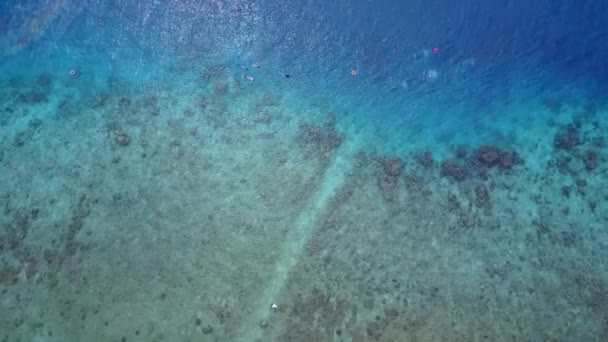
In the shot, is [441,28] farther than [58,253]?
Yes

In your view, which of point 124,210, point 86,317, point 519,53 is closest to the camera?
point 86,317

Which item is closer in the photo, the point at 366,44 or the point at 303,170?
the point at 303,170

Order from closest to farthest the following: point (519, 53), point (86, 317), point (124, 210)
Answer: point (86, 317) < point (124, 210) < point (519, 53)

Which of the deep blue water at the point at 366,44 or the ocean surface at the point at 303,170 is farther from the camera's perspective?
the deep blue water at the point at 366,44

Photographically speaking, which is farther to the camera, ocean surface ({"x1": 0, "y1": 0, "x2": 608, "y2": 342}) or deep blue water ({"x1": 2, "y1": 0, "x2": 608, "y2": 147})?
deep blue water ({"x1": 2, "y1": 0, "x2": 608, "y2": 147})

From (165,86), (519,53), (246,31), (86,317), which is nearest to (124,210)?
(86,317)

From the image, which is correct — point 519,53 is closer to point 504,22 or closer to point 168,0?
point 504,22

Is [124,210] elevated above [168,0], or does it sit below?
below

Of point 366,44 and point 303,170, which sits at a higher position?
point 366,44
